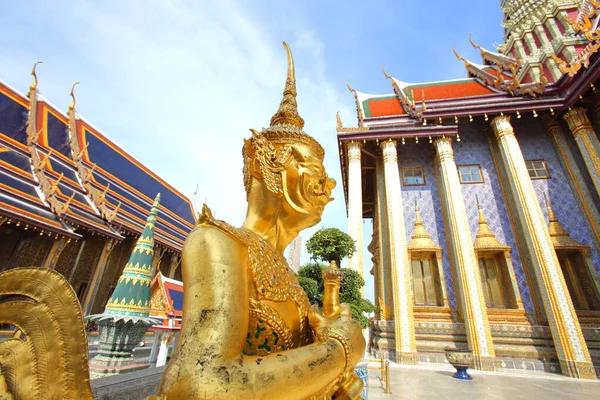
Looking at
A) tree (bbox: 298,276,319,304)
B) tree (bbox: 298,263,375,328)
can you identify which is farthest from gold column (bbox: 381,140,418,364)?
tree (bbox: 298,276,319,304)

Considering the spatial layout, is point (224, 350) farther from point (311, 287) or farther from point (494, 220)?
point (494, 220)

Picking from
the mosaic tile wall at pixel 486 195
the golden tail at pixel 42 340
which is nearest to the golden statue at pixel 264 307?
the golden tail at pixel 42 340

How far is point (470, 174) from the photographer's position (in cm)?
1004

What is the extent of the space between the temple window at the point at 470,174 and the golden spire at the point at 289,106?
9994 mm

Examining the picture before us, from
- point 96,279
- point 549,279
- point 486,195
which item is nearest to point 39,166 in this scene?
point 96,279

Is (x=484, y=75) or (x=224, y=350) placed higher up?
(x=484, y=75)

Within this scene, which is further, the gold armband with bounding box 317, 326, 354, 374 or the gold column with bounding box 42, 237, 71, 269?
the gold column with bounding box 42, 237, 71, 269

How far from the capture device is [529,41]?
14.1 m

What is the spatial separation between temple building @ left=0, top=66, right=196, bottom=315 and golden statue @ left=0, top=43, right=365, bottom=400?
24.8 feet

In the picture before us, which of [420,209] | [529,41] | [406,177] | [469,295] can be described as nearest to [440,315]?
[469,295]

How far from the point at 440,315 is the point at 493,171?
550cm

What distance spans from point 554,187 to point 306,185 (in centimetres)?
1157

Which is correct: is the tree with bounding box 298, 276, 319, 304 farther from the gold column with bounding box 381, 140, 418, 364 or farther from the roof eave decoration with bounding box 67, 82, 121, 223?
the roof eave decoration with bounding box 67, 82, 121, 223

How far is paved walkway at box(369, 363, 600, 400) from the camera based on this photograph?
4.57 m
